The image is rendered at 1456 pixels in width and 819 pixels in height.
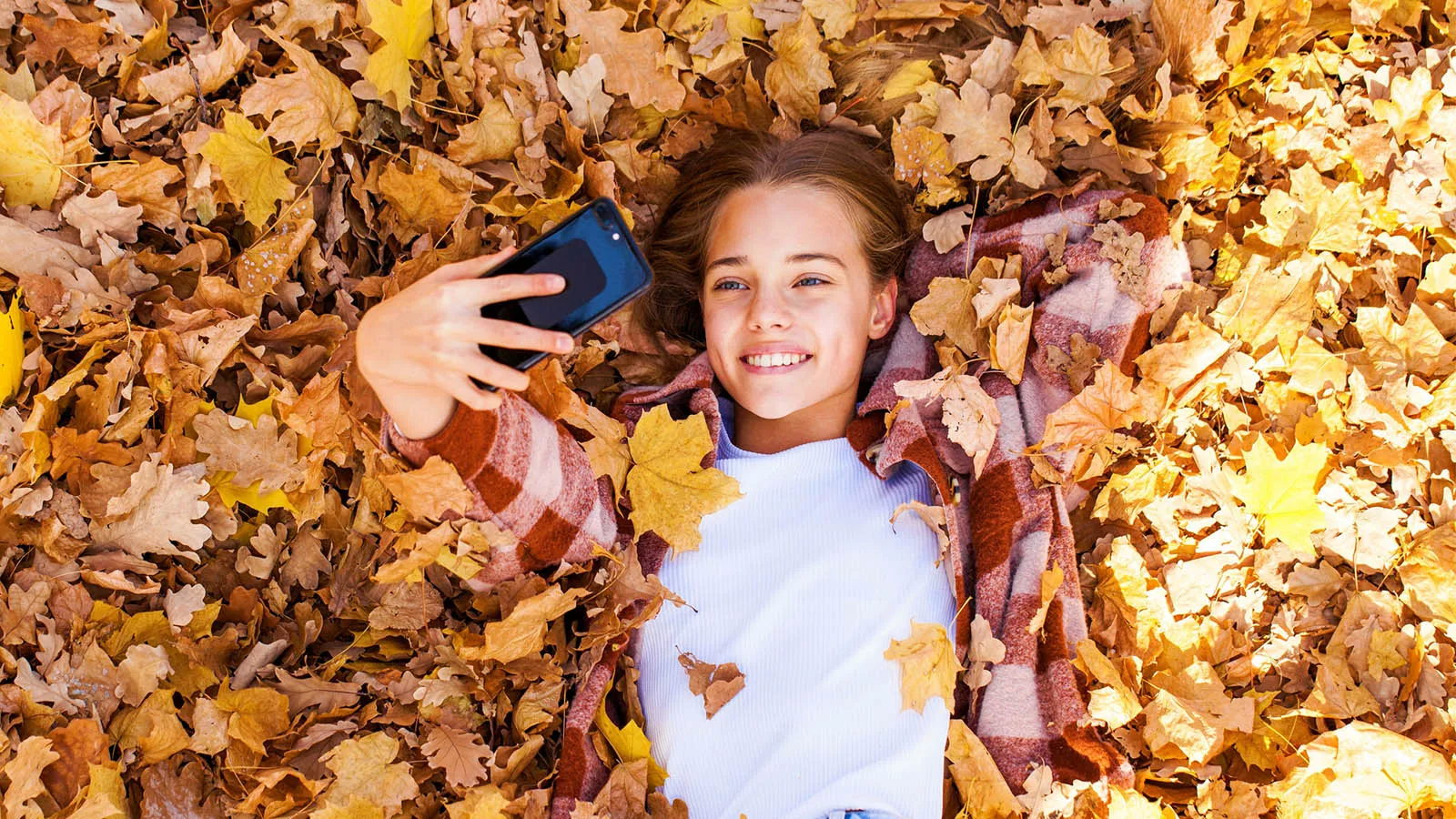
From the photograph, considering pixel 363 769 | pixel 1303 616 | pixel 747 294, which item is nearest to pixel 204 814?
pixel 363 769

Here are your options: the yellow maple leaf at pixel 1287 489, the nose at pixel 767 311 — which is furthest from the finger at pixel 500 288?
the yellow maple leaf at pixel 1287 489

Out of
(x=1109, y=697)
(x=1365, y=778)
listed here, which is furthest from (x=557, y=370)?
(x=1365, y=778)

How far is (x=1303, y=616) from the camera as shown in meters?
2.65

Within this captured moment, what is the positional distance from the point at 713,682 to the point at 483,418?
86cm

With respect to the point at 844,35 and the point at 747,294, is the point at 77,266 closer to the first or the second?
the point at 747,294

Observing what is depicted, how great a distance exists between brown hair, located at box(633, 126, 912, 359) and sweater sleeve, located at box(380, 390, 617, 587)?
0.64m

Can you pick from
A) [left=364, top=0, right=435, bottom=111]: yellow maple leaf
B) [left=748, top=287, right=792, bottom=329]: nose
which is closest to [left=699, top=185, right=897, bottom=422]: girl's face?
[left=748, top=287, right=792, bottom=329]: nose

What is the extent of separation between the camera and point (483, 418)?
207cm

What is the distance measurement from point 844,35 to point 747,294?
33.0 inches

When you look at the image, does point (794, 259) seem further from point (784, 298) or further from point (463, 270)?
point (463, 270)

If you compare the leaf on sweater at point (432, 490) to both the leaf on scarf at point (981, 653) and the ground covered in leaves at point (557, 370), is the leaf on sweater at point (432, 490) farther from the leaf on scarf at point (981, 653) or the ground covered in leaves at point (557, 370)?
the leaf on scarf at point (981, 653)

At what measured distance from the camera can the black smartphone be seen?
1929 mm

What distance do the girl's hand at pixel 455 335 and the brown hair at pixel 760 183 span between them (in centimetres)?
99

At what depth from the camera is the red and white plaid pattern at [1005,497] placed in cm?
248
